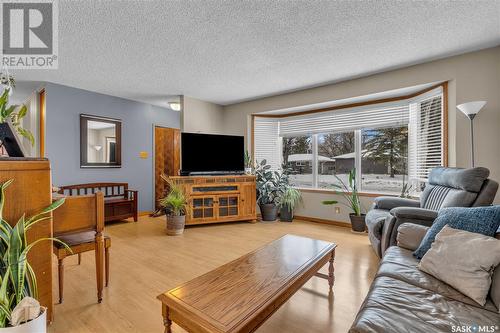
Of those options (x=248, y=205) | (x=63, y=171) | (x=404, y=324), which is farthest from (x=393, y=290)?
(x=63, y=171)

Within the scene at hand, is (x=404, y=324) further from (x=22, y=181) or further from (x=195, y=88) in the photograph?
(x=195, y=88)

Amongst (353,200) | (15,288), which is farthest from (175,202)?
(353,200)

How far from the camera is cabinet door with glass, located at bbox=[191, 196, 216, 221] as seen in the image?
400 centimetres

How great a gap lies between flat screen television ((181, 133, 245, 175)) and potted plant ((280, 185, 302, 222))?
96cm

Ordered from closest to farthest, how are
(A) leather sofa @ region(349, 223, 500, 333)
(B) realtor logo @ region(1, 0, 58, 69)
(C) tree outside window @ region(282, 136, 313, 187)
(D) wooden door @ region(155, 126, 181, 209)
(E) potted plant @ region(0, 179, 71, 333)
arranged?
(A) leather sofa @ region(349, 223, 500, 333) → (E) potted plant @ region(0, 179, 71, 333) → (B) realtor logo @ region(1, 0, 58, 69) → (C) tree outside window @ region(282, 136, 313, 187) → (D) wooden door @ region(155, 126, 181, 209)

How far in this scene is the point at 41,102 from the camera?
155 inches

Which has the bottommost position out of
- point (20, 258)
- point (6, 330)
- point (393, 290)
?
point (6, 330)

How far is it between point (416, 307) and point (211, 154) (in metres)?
3.64

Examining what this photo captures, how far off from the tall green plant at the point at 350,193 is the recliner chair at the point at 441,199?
1197mm

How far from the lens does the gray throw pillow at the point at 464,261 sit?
3.80 feet

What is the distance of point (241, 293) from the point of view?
119 centimetres

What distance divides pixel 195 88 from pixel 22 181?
3091 mm

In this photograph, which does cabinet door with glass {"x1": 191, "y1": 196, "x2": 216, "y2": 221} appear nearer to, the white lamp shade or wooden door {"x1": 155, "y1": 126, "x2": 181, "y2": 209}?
wooden door {"x1": 155, "y1": 126, "x2": 181, "y2": 209}

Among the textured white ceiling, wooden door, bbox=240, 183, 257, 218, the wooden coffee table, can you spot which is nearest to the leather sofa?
the wooden coffee table
